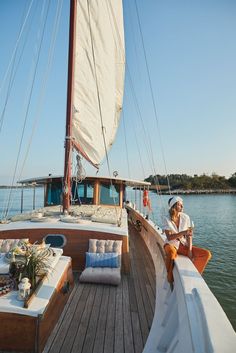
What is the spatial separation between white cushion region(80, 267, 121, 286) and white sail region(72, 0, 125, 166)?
12.1 feet

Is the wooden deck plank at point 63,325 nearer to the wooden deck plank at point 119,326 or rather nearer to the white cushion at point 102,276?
the white cushion at point 102,276

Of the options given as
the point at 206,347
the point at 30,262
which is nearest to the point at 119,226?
the point at 30,262

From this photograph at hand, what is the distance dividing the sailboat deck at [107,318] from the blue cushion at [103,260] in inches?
17.6

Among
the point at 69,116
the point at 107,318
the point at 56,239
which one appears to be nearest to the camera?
the point at 107,318

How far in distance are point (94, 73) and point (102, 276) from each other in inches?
270

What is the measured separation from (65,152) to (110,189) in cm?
325

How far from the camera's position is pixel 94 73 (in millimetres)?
8672

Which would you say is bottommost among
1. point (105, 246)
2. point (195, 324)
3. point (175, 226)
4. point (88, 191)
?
point (105, 246)

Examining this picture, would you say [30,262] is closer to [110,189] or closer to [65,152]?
[65,152]

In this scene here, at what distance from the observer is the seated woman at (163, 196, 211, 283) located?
10.8ft

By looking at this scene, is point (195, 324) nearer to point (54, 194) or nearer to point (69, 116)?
point (69, 116)

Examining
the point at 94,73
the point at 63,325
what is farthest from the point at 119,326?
the point at 94,73

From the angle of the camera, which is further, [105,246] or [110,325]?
[105,246]

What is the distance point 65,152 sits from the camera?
6.72 meters
